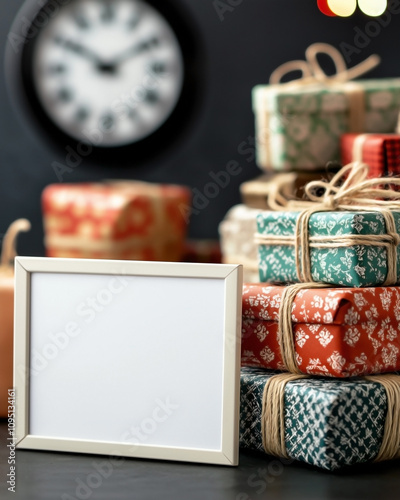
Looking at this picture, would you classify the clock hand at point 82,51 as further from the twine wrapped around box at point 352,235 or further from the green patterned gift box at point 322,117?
the twine wrapped around box at point 352,235

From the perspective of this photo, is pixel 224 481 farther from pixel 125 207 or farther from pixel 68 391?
pixel 125 207

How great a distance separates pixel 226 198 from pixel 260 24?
26.2 inches

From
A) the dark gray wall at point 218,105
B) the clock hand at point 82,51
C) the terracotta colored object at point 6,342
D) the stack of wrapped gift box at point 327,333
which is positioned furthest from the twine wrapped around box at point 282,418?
the clock hand at point 82,51

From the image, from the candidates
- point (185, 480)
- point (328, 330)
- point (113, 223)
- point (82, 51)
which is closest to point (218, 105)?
point (82, 51)

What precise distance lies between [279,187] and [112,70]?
183cm

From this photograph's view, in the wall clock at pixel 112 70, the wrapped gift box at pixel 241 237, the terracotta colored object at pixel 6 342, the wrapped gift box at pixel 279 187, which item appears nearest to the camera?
the terracotta colored object at pixel 6 342

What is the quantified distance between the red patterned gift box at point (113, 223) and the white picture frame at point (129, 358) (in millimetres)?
1450

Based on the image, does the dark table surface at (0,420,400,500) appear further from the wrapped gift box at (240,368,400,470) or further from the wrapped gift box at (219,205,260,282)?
the wrapped gift box at (219,205,260,282)

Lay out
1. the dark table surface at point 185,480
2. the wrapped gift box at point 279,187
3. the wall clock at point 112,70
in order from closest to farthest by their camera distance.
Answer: the dark table surface at point 185,480
the wrapped gift box at point 279,187
the wall clock at point 112,70

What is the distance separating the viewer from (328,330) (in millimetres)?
1101

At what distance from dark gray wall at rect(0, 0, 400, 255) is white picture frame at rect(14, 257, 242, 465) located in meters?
2.09

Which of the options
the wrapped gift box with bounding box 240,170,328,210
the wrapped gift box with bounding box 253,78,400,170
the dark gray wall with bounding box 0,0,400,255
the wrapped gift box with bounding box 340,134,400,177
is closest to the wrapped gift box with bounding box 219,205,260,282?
the wrapped gift box with bounding box 240,170,328,210

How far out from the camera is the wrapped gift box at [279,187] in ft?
5.10

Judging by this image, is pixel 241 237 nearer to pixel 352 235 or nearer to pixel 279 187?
pixel 279 187
